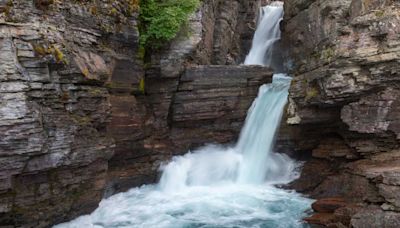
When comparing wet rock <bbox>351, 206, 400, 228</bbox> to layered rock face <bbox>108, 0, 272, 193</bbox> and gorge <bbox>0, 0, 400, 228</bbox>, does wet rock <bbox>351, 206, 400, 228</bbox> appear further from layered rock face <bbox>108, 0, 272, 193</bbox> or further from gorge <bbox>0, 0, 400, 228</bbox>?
layered rock face <bbox>108, 0, 272, 193</bbox>

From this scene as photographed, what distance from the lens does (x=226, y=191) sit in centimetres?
1338

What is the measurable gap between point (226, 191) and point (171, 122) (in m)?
3.37

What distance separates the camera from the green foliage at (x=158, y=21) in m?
13.0

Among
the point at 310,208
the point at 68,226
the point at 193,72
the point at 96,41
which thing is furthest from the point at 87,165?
the point at 310,208

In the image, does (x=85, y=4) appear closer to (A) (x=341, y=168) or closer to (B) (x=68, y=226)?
(B) (x=68, y=226)

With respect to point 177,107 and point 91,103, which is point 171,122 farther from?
point 91,103

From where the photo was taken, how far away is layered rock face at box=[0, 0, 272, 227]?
8.72 m

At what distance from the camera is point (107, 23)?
11.2 m

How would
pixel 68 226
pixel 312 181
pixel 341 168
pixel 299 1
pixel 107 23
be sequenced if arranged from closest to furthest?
pixel 68 226, pixel 107 23, pixel 341 168, pixel 312 181, pixel 299 1

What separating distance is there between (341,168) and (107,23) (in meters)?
8.89

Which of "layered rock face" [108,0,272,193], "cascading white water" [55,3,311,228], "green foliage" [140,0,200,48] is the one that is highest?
"green foliage" [140,0,200,48]

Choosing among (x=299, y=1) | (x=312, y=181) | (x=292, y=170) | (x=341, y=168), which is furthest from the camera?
(x=299, y=1)

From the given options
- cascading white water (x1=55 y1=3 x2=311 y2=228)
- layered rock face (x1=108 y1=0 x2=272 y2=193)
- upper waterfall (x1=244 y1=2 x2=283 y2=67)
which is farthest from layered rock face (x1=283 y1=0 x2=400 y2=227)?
upper waterfall (x1=244 y1=2 x2=283 y2=67)

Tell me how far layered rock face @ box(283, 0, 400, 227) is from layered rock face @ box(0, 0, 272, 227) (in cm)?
308
